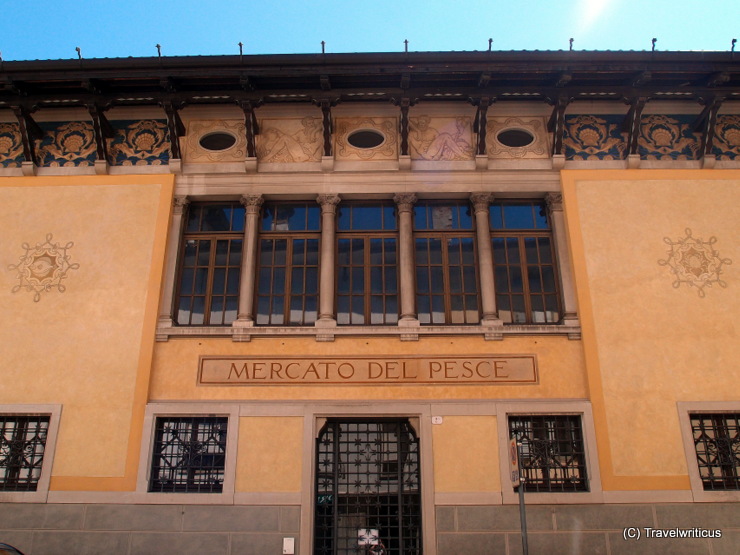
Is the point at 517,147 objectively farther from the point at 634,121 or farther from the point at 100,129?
the point at 100,129

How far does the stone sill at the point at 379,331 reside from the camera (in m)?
12.2

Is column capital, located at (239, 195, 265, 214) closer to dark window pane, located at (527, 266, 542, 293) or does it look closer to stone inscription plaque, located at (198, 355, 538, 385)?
stone inscription plaque, located at (198, 355, 538, 385)

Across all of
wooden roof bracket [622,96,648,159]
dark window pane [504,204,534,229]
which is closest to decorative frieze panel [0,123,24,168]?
dark window pane [504,204,534,229]

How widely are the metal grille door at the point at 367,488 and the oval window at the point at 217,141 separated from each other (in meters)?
6.22

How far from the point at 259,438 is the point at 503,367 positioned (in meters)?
4.58

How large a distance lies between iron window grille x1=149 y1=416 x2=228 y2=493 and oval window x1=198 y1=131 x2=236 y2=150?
223 inches

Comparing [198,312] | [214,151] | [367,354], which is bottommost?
[367,354]

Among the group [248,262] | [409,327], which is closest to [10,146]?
[248,262]

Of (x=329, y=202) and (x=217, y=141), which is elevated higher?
(x=217, y=141)

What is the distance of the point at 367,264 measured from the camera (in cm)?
1312

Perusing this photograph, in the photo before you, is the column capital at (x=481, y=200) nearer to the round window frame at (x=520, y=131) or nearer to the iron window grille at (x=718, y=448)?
the round window frame at (x=520, y=131)

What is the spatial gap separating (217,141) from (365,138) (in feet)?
10.3

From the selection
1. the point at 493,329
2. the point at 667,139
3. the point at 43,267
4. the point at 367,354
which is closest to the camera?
the point at 367,354

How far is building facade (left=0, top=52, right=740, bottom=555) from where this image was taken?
11250 millimetres
